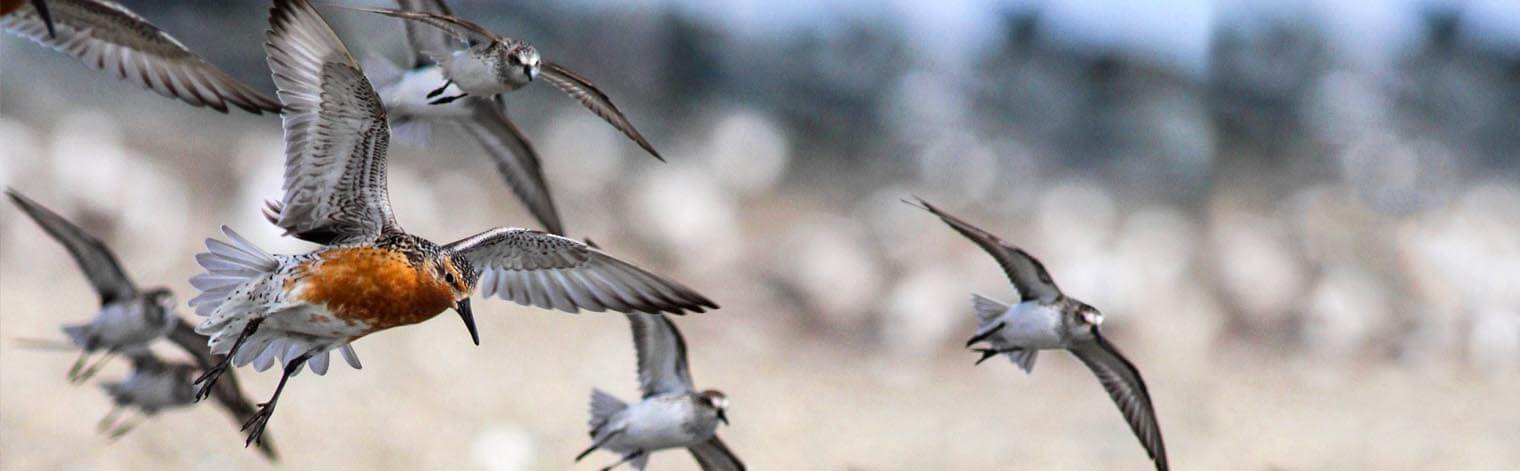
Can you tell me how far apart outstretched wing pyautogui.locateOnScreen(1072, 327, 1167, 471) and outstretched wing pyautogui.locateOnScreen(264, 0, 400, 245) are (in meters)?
1.54

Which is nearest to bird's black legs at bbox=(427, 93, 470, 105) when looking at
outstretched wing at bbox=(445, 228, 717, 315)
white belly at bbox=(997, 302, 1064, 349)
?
outstretched wing at bbox=(445, 228, 717, 315)

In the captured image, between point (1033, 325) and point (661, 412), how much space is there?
0.76 meters

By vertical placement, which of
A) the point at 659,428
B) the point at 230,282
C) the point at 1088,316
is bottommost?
the point at 230,282

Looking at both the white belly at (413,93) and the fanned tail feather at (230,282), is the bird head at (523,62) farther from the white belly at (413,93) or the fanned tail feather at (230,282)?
the fanned tail feather at (230,282)

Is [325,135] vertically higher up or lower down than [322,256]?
higher up

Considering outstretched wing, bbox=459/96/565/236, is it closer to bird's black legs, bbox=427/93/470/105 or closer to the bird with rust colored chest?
bird's black legs, bbox=427/93/470/105

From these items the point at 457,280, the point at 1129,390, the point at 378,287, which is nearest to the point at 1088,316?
the point at 1129,390

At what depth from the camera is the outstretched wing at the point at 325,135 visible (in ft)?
6.41

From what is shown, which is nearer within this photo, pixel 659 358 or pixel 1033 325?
pixel 1033 325

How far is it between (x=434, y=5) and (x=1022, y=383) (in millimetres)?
4407

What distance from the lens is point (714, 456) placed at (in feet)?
10.1

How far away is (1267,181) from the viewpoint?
7.36 metres

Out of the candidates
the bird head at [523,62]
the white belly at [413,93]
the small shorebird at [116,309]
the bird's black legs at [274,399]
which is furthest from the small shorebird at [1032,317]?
the small shorebird at [116,309]

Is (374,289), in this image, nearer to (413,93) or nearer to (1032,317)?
(413,93)
